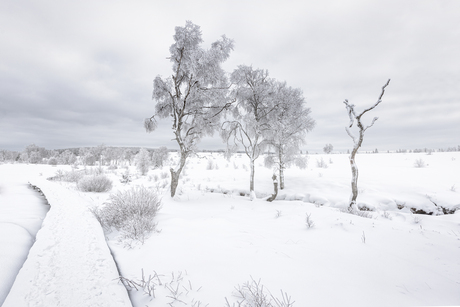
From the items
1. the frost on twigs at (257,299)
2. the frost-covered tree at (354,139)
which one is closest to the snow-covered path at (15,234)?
the frost on twigs at (257,299)

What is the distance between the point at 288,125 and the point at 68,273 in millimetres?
10029

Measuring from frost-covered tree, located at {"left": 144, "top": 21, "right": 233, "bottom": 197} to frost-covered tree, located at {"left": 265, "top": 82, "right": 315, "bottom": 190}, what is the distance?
3.02 m

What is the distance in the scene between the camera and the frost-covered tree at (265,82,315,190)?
9.55 meters

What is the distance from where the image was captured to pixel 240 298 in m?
1.88

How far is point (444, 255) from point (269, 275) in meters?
3.00

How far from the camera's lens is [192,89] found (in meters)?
8.08

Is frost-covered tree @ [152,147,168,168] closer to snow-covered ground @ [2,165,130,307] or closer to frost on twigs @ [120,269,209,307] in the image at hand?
snow-covered ground @ [2,165,130,307]

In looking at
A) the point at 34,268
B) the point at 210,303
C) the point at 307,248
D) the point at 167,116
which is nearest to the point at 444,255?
the point at 307,248

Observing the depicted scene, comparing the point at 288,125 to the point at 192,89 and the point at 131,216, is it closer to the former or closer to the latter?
the point at 192,89

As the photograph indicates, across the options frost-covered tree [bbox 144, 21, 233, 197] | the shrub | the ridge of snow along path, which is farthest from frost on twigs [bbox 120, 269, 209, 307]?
the shrub

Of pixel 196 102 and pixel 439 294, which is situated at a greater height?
pixel 196 102

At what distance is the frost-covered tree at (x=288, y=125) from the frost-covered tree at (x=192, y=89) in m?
3.02

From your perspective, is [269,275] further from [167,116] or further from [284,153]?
[284,153]

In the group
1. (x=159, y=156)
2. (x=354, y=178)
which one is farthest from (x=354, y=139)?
(x=159, y=156)
